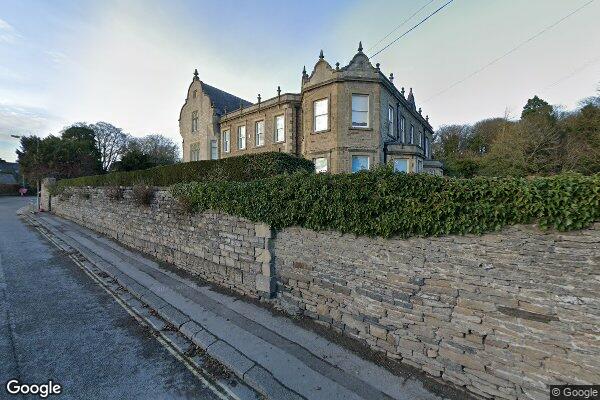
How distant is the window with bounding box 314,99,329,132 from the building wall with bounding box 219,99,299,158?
300 centimetres

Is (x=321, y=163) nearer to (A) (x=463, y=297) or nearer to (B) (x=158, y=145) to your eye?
(A) (x=463, y=297)

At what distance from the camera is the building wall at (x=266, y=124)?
787 inches

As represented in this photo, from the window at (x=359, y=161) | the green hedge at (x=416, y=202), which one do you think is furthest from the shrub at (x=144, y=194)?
the window at (x=359, y=161)

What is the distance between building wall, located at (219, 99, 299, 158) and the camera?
2000cm

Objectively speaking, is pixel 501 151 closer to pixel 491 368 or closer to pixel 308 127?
pixel 308 127

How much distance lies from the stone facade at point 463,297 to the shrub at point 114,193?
9.97 metres

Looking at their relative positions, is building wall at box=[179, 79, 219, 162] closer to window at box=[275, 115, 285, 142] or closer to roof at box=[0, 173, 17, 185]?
window at box=[275, 115, 285, 142]

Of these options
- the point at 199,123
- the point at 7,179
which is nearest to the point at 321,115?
the point at 199,123

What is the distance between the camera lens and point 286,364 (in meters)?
4.05

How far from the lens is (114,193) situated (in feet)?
41.9

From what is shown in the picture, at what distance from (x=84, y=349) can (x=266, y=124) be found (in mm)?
19331

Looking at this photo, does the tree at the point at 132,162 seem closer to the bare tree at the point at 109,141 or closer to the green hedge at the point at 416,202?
the green hedge at the point at 416,202

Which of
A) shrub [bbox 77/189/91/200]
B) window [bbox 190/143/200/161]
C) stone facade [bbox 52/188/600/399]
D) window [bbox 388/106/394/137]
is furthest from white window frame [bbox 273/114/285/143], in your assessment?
stone facade [bbox 52/188/600/399]

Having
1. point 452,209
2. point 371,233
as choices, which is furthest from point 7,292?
point 452,209
